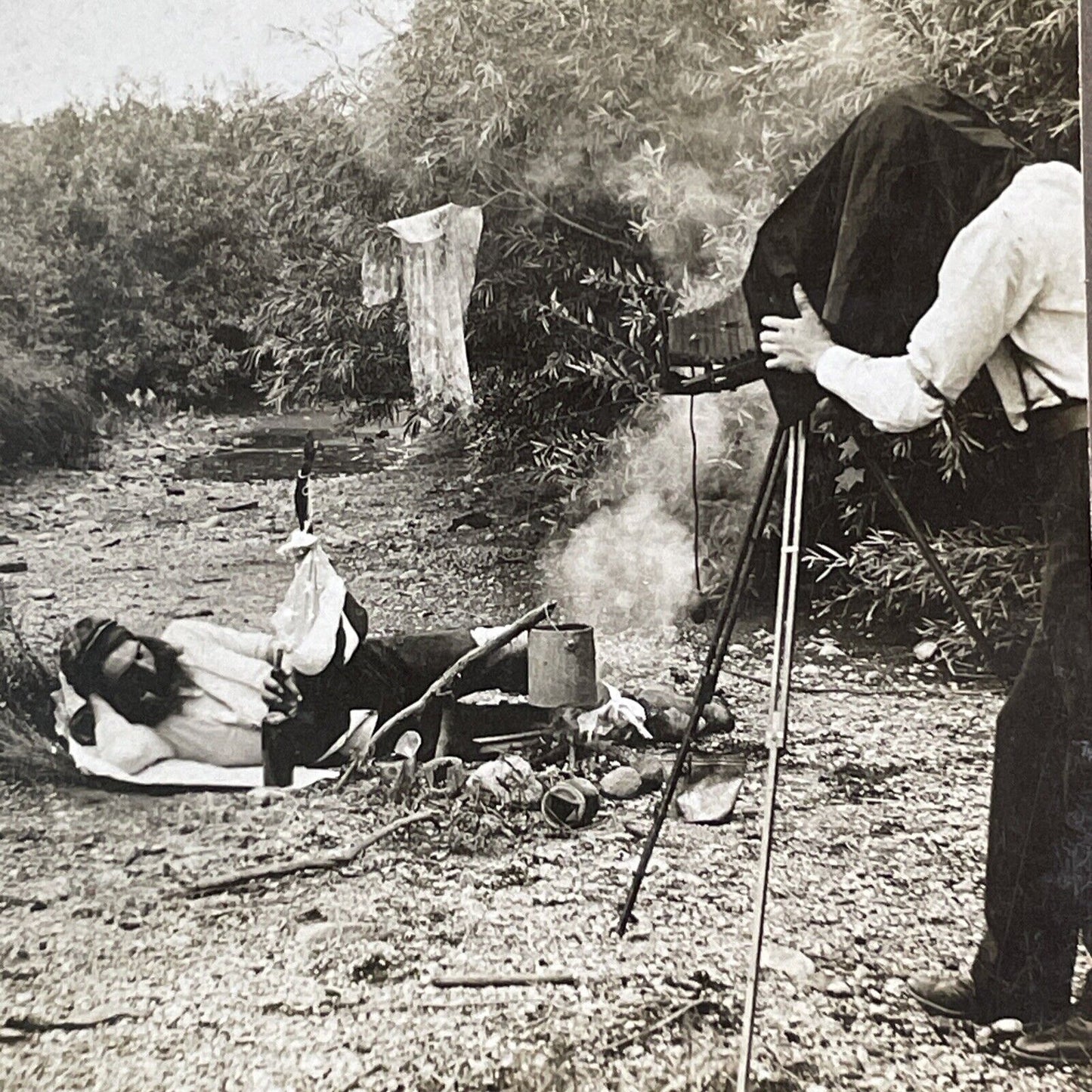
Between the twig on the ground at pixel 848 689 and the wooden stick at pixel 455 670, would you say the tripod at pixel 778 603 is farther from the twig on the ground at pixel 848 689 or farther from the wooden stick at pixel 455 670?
the wooden stick at pixel 455 670

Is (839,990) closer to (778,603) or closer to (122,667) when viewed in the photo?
(778,603)

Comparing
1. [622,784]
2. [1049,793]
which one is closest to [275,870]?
[622,784]

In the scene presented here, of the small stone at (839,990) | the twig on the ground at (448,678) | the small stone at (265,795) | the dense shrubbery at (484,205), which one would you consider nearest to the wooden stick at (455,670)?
the twig on the ground at (448,678)

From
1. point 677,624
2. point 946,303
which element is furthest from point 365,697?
point 946,303

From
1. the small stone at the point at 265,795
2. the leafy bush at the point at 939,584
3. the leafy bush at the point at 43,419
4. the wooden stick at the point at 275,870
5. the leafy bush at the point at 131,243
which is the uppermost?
the leafy bush at the point at 131,243

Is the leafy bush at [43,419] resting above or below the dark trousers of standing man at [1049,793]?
above

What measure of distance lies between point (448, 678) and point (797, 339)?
3.55 feet

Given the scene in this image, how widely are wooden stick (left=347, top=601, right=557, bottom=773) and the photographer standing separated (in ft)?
2.72

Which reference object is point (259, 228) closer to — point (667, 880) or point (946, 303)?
point (946, 303)

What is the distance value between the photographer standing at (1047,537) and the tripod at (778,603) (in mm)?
145

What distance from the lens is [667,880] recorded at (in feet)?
7.78

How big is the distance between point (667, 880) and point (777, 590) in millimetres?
672

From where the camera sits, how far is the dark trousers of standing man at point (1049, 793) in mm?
2305

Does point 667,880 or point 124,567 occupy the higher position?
point 124,567
